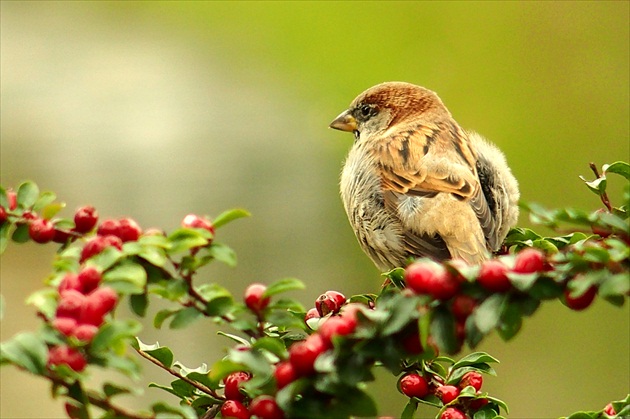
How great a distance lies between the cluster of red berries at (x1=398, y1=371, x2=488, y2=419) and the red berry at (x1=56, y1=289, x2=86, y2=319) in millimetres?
723

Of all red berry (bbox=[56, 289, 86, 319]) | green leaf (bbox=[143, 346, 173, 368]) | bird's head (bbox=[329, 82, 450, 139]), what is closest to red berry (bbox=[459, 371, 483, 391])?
green leaf (bbox=[143, 346, 173, 368])

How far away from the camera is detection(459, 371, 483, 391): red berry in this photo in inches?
66.0

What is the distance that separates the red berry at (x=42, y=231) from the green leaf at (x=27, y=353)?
0.32 m

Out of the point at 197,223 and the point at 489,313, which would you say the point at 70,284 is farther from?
the point at 489,313

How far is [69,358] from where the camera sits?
3.47 ft

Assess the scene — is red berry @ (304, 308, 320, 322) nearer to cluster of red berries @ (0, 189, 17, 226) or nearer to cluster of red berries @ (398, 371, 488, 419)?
cluster of red berries @ (398, 371, 488, 419)

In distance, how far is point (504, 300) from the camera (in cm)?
111

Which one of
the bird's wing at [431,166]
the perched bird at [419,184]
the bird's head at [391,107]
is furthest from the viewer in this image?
the bird's head at [391,107]

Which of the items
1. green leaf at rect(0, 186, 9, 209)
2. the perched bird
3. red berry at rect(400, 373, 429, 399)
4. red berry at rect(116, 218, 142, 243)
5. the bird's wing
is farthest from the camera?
the bird's wing

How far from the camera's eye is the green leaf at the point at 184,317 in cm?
121

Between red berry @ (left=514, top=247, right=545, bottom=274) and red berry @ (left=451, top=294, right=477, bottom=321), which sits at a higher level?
red berry @ (left=514, top=247, right=545, bottom=274)

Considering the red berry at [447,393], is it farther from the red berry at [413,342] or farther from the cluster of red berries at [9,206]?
the cluster of red berries at [9,206]

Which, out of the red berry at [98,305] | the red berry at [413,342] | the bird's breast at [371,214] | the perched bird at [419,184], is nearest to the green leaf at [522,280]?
the red berry at [413,342]

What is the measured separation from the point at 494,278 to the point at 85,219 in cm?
57
